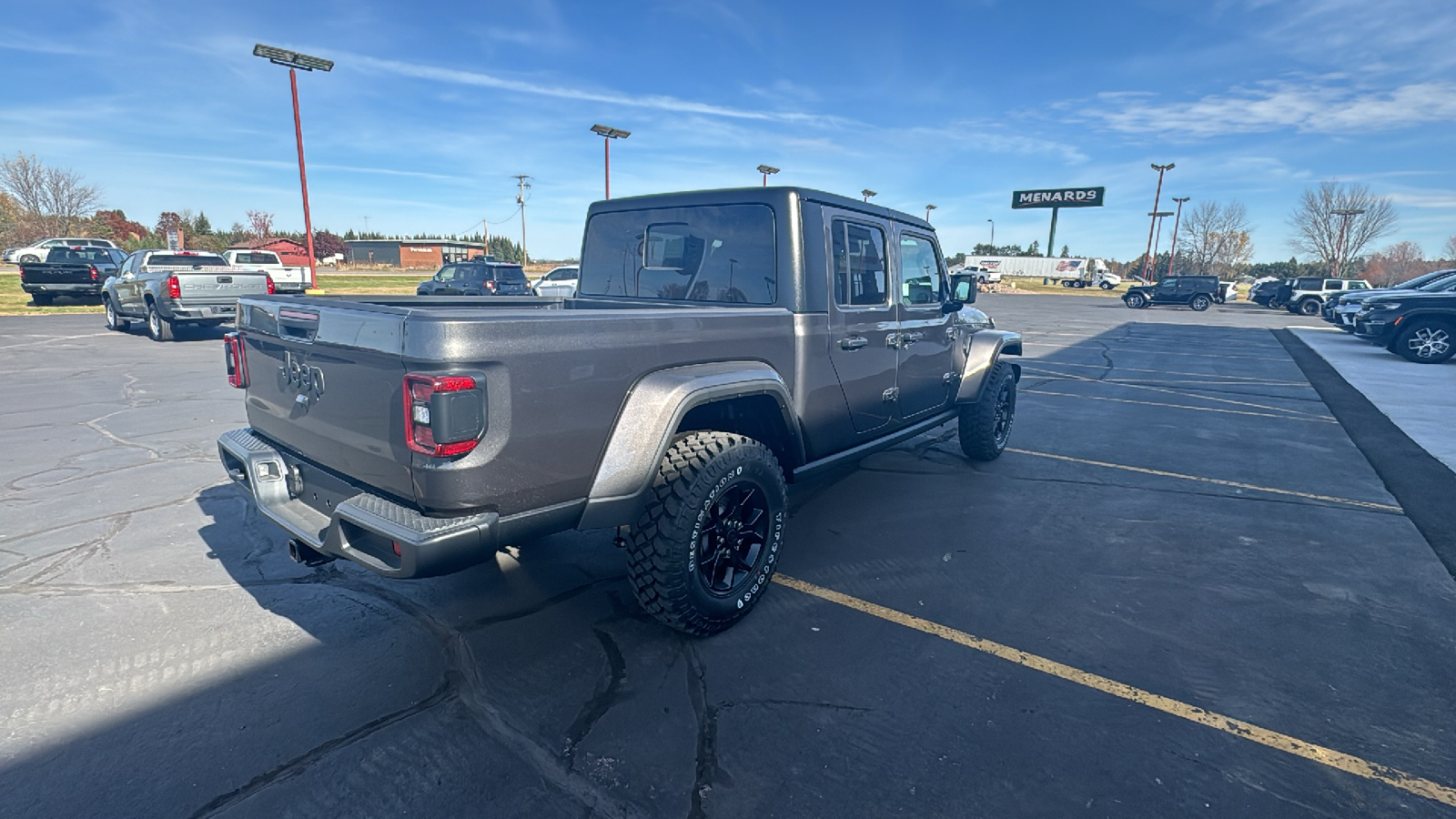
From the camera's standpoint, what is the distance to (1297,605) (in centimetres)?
355

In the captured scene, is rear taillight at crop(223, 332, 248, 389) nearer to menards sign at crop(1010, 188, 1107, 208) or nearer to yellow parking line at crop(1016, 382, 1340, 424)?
yellow parking line at crop(1016, 382, 1340, 424)

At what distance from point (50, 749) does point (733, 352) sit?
2.86m

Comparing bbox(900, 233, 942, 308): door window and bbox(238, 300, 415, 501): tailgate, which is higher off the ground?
bbox(900, 233, 942, 308): door window

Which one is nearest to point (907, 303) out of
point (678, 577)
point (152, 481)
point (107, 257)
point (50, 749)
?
point (678, 577)

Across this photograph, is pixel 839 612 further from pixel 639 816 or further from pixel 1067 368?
pixel 1067 368

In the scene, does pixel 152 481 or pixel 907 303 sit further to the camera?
pixel 152 481

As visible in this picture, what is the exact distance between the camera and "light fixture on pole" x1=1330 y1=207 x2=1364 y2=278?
5558 centimetres

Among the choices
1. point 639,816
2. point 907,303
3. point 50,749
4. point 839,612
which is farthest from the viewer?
point 907,303

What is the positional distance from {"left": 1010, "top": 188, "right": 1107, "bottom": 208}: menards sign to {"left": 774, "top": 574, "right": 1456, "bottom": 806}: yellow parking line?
247ft

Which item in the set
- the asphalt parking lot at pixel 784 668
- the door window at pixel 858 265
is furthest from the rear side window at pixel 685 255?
the asphalt parking lot at pixel 784 668

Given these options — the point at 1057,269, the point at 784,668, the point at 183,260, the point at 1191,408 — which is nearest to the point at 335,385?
the point at 784,668

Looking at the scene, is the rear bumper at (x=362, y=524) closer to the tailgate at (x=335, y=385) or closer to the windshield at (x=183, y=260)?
the tailgate at (x=335, y=385)

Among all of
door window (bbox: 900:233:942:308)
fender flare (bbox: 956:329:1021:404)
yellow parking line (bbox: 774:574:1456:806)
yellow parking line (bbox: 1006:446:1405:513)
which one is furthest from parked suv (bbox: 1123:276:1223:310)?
yellow parking line (bbox: 774:574:1456:806)

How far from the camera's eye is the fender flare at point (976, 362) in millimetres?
5668
